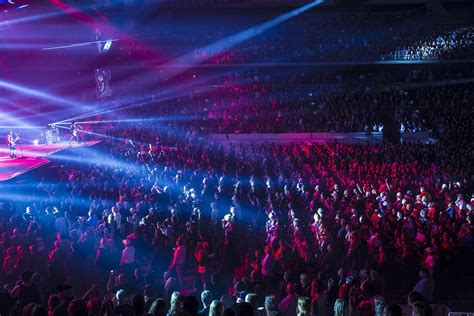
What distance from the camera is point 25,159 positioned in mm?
15539

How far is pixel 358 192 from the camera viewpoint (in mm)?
10789

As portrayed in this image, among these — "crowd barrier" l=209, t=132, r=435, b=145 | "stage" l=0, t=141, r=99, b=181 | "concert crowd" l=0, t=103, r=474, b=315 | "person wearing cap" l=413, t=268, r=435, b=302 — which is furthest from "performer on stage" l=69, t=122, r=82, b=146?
"person wearing cap" l=413, t=268, r=435, b=302

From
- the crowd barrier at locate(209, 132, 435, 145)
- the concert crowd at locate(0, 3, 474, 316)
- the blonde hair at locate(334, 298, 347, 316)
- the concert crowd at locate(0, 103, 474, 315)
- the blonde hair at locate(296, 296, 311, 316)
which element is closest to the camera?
the blonde hair at locate(296, 296, 311, 316)

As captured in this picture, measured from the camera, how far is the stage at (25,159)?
45.2ft

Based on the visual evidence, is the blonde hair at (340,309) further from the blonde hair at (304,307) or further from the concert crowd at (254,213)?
the blonde hair at (304,307)

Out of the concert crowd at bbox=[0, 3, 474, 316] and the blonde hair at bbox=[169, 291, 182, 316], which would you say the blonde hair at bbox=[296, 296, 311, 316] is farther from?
the blonde hair at bbox=[169, 291, 182, 316]

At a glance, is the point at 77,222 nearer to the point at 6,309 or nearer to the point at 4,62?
the point at 6,309

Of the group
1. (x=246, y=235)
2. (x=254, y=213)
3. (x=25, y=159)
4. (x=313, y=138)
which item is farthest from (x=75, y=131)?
(x=246, y=235)

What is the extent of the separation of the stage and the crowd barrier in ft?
17.0

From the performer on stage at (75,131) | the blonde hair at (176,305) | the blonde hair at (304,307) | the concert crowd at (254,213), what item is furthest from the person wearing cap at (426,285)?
the performer on stage at (75,131)

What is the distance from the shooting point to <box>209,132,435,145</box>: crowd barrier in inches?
737

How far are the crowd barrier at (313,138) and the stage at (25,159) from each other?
518 cm

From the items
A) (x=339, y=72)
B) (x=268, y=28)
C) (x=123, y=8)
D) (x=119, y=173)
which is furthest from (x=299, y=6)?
(x=119, y=173)

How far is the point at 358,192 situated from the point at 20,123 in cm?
1595
